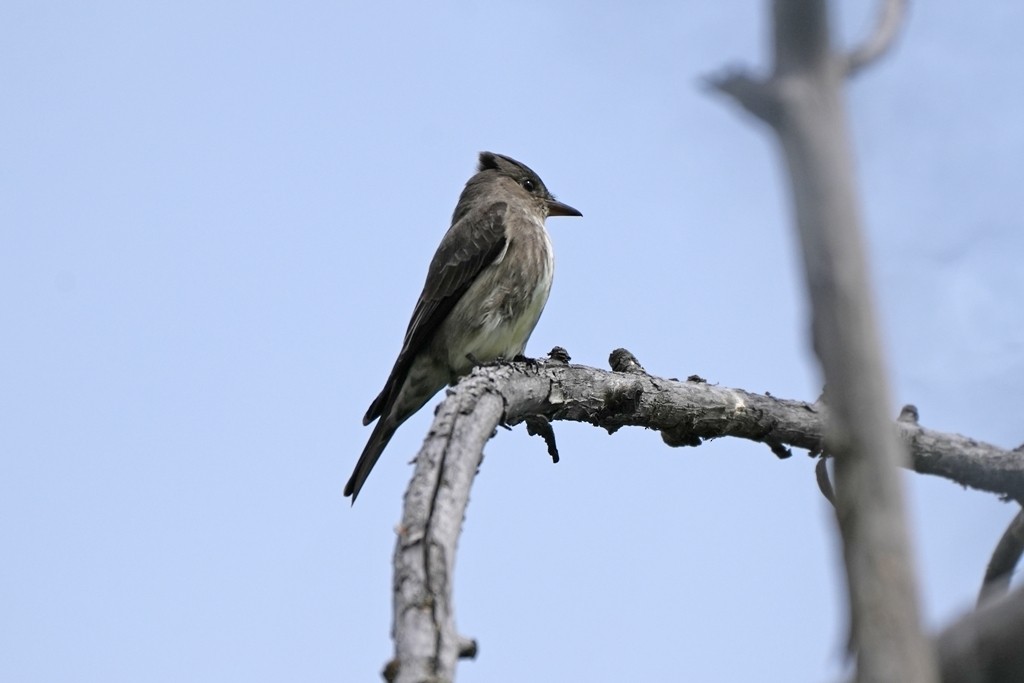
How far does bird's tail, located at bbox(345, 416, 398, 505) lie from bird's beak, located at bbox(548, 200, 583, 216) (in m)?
2.53

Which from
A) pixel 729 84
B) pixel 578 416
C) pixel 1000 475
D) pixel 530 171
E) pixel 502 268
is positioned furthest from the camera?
pixel 530 171

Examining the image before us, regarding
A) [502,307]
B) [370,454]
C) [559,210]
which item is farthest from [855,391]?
[559,210]

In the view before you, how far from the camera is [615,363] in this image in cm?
512

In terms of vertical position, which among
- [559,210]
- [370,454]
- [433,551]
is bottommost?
[433,551]

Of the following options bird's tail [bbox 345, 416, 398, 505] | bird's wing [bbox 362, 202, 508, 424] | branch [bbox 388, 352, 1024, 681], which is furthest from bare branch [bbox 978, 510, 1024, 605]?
bird's wing [bbox 362, 202, 508, 424]

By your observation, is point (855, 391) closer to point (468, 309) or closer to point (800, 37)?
point (800, 37)

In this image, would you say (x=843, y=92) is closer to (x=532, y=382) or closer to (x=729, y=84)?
(x=729, y=84)

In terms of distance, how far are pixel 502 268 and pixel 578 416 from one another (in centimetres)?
229

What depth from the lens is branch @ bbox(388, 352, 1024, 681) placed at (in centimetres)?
297

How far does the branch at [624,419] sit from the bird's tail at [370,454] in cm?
151

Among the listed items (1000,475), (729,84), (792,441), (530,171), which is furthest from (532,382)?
(530,171)

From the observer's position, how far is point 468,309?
6773mm

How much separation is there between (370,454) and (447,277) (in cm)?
137

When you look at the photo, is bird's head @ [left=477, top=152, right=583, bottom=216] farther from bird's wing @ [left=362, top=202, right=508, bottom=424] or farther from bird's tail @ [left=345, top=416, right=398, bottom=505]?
bird's tail @ [left=345, top=416, right=398, bottom=505]
